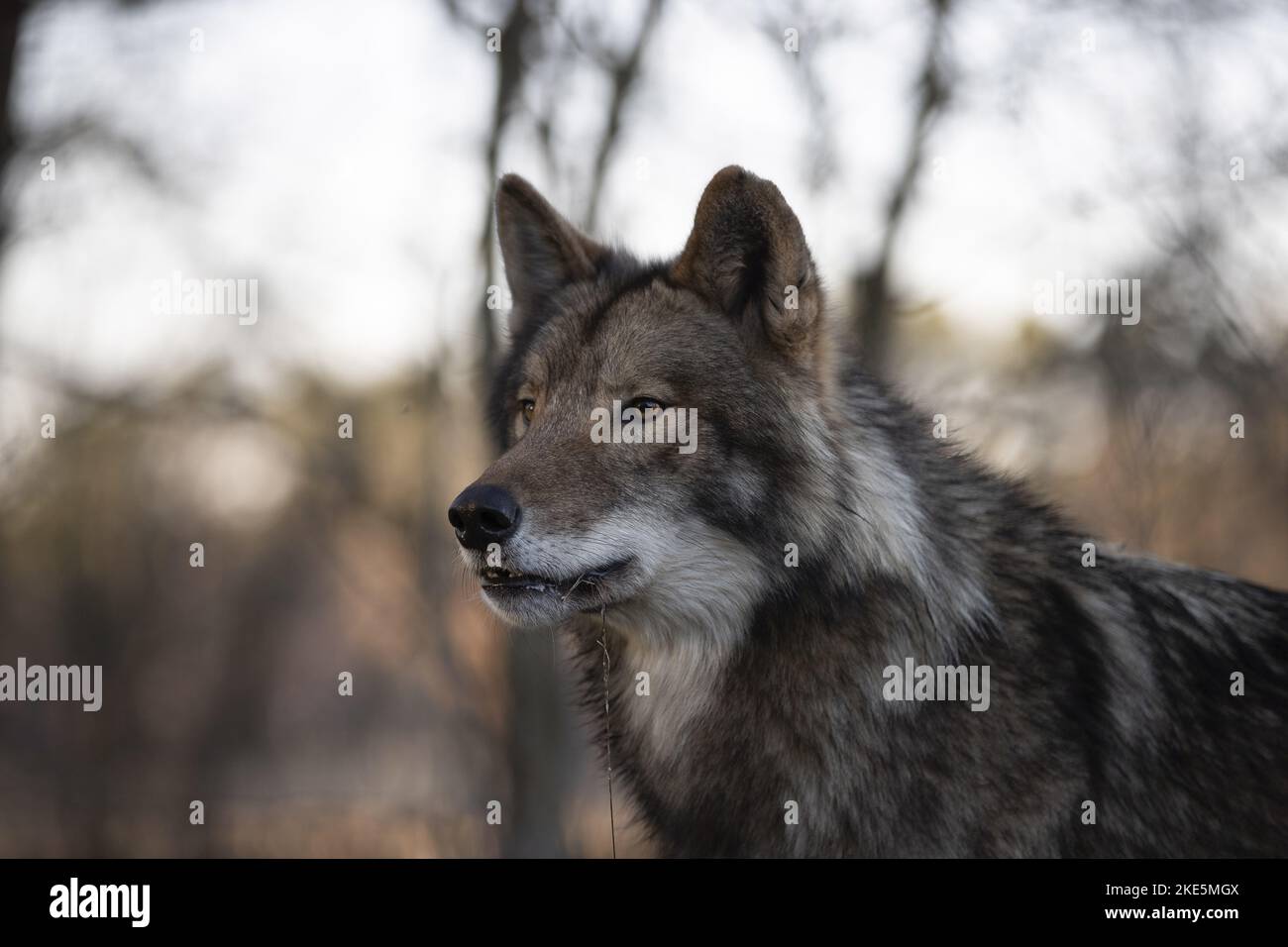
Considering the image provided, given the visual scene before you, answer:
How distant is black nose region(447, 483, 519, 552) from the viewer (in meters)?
3.31

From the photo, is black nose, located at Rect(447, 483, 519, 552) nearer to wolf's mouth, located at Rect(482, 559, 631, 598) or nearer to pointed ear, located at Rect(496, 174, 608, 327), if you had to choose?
wolf's mouth, located at Rect(482, 559, 631, 598)

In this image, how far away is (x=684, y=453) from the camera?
3.60 meters

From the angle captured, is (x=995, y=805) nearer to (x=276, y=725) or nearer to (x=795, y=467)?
(x=795, y=467)

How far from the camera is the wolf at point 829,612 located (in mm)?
3404

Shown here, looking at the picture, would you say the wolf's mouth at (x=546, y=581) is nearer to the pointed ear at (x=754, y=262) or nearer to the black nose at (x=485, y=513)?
the black nose at (x=485, y=513)

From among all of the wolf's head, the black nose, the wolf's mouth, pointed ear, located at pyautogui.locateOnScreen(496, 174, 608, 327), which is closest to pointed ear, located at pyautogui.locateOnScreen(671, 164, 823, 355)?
the wolf's head

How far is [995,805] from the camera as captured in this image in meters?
3.34

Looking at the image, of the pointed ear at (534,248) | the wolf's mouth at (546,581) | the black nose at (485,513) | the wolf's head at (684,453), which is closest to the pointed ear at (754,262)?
the wolf's head at (684,453)

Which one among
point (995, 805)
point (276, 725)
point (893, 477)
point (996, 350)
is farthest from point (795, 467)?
point (276, 725)

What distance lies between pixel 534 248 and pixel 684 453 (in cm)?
146

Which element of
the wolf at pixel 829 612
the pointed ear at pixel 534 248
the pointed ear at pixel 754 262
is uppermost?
the pointed ear at pixel 534 248

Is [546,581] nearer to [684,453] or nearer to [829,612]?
[684,453]

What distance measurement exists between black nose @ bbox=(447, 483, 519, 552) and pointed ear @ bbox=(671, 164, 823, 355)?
1148mm


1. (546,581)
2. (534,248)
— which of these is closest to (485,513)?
(546,581)
